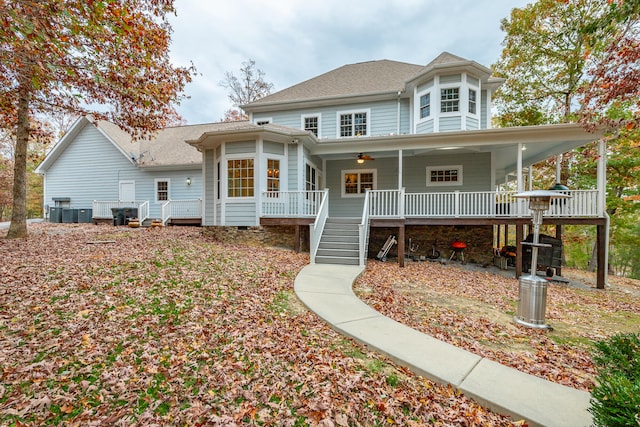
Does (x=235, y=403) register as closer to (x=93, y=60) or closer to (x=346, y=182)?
(x=93, y=60)

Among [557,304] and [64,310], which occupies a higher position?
[64,310]

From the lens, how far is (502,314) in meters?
5.38

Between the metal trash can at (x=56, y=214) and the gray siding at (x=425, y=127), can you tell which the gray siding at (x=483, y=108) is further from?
the metal trash can at (x=56, y=214)

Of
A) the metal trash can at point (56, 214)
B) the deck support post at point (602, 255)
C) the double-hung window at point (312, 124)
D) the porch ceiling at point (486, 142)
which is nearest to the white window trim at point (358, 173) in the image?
the porch ceiling at point (486, 142)

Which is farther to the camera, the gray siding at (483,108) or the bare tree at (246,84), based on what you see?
the bare tree at (246,84)

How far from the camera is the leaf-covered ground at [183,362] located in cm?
235

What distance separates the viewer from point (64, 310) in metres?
3.88

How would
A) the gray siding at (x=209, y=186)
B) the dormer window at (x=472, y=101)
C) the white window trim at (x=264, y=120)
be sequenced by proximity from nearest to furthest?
the gray siding at (x=209, y=186)
the dormer window at (x=472, y=101)
the white window trim at (x=264, y=120)

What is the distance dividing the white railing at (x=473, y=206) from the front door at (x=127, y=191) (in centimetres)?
1398

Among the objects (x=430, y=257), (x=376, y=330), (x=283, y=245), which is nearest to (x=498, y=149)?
(x=430, y=257)

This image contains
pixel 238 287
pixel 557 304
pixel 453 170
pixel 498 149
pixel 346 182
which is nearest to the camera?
pixel 238 287

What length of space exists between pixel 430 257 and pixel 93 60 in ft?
39.4

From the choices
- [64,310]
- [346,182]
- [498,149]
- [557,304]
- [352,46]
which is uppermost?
[352,46]

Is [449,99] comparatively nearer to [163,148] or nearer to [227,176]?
[227,176]
